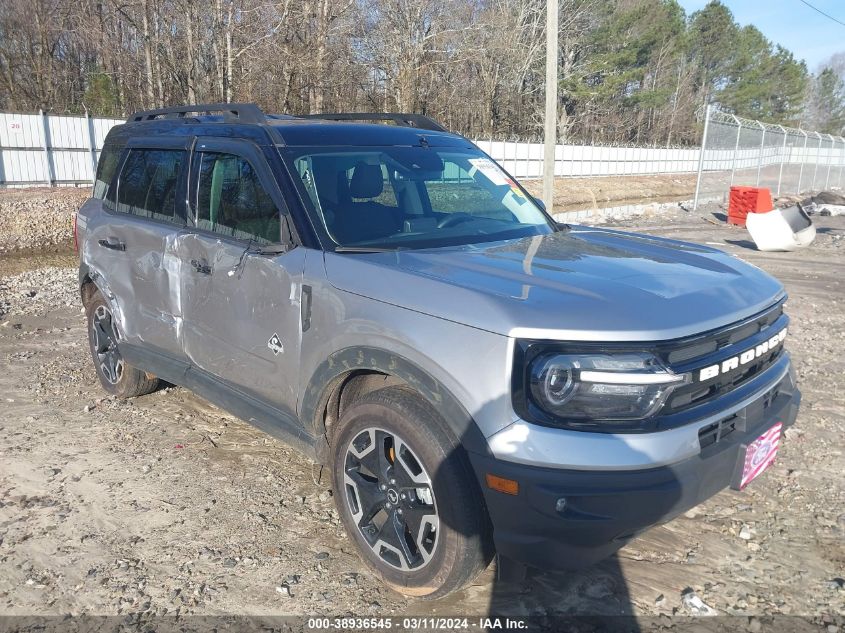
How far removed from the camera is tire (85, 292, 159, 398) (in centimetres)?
515

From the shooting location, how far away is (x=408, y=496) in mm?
2887

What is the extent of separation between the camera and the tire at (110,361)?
5.15m

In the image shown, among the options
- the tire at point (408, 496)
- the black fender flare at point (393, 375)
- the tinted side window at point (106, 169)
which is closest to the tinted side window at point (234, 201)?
the black fender flare at point (393, 375)

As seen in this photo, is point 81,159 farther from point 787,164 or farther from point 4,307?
point 787,164

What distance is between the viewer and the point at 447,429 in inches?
105

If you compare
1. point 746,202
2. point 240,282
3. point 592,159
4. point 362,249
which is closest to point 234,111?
point 240,282

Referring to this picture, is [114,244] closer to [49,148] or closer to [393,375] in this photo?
[393,375]

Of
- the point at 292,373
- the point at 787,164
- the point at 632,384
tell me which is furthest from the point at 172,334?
the point at 787,164

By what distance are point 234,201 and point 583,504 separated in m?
2.49

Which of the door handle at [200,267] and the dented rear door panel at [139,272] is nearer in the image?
the door handle at [200,267]

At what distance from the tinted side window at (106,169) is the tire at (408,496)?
3.21 m

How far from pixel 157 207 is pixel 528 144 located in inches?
1272

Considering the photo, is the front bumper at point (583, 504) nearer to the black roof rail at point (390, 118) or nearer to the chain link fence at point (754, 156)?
the black roof rail at point (390, 118)

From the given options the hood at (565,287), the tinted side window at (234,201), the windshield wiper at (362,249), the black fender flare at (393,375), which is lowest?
the black fender flare at (393,375)
